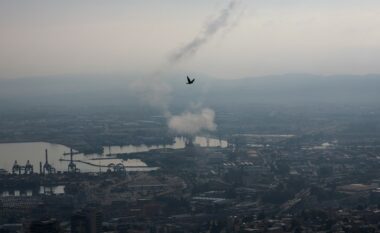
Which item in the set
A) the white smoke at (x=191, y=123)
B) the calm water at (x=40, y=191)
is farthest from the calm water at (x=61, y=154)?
the calm water at (x=40, y=191)

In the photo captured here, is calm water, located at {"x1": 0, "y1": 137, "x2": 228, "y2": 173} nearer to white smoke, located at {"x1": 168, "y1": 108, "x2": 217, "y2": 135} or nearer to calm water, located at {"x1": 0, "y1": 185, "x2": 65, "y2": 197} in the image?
white smoke, located at {"x1": 168, "y1": 108, "x2": 217, "y2": 135}

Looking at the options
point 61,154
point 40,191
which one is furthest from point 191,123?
point 40,191

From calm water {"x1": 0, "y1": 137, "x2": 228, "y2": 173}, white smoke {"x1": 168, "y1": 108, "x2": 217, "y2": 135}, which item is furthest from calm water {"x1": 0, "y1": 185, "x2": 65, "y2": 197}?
white smoke {"x1": 168, "y1": 108, "x2": 217, "y2": 135}

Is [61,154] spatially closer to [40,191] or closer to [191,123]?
[191,123]

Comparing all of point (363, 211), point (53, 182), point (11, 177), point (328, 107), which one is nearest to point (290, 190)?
point (363, 211)

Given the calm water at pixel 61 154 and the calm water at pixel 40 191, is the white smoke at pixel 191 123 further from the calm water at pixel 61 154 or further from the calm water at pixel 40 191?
the calm water at pixel 40 191

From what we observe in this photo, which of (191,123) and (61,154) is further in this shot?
(191,123)
